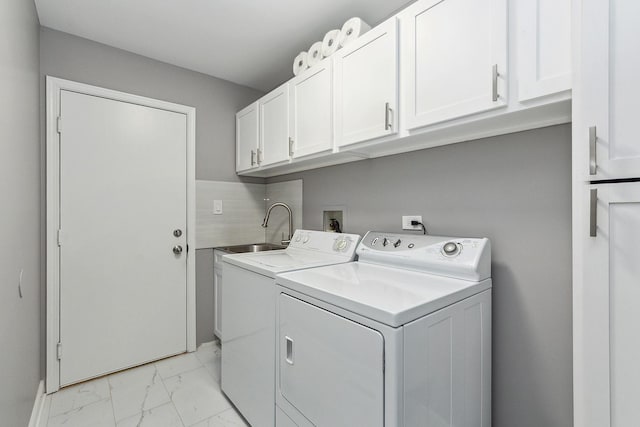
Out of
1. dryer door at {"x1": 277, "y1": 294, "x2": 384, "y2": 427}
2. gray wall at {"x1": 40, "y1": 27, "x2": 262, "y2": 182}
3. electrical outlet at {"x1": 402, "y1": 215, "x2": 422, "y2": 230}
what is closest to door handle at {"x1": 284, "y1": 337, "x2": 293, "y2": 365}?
dryer door at {"x1": 277, "y1": 294, "x2": 384, "y2": 427}

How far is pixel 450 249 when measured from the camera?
137cm

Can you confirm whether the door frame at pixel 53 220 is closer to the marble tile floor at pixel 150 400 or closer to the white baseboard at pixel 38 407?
the white baseboard at pixel 38 407

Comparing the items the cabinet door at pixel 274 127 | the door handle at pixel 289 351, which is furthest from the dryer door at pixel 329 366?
the cabinet door at pixel 274 127

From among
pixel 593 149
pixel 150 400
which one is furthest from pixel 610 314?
pixel 150 400

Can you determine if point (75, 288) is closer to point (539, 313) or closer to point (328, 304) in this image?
point (328, 304)

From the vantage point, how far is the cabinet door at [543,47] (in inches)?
38.2

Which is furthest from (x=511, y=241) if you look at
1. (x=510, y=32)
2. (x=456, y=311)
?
(x=510, y=32)

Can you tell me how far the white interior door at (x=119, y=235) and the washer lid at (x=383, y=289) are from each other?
1.53 metres

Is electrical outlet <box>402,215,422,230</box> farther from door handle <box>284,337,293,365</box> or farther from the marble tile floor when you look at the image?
the marble tile floor

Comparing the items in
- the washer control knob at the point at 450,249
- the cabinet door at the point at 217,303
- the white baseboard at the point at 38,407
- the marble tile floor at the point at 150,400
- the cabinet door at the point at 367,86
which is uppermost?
the cabinet door at the point at 367,86

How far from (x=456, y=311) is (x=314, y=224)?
146 centimetres

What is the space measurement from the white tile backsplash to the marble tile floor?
3.35ft

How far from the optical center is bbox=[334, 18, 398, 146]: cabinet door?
4.73ft

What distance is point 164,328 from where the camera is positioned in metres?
2.43
